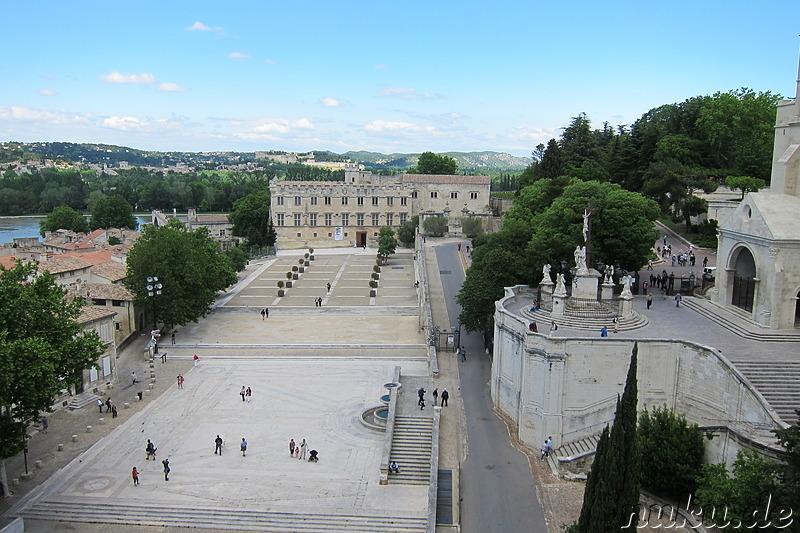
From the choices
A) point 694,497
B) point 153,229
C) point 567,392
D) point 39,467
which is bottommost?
point 39,467

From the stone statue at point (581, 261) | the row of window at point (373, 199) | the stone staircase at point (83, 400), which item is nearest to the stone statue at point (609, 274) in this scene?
the stone statue at point (581, 261)

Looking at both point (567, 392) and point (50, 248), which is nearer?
point (567, 392)

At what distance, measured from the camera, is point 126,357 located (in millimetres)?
36344

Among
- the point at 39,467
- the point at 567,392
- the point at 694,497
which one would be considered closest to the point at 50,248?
the point at 39,467

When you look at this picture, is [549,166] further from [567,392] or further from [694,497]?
[694,497]

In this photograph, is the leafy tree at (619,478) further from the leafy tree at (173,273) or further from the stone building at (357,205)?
the stone building at (357,205)

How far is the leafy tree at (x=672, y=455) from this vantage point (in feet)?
61.5

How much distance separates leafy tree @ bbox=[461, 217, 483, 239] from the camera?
6584cm

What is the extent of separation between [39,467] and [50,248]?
50874mm

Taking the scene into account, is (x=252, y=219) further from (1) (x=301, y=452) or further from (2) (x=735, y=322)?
(2) (x=735, y=322)

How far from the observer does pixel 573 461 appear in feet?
71.8

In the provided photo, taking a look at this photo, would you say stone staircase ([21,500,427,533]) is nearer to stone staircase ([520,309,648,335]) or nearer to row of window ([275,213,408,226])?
stone staircase ([520,309,648,335])

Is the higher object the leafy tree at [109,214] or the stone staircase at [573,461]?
the leafy tree at [109,214]

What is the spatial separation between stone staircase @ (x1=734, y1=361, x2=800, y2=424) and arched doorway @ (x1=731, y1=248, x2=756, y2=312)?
5.09 meters
